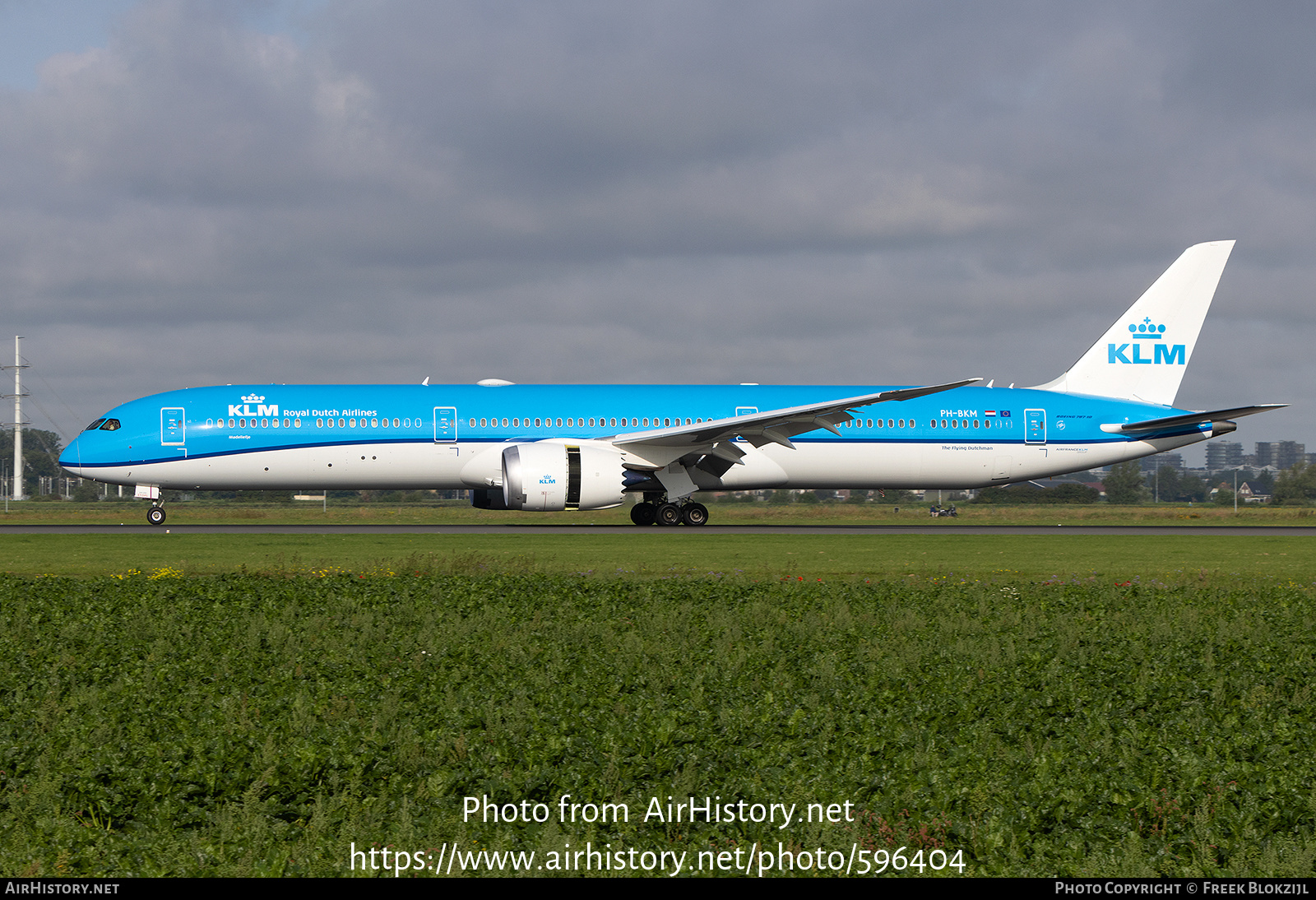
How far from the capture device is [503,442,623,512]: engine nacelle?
85.5 ft

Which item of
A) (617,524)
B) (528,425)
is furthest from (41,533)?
(617,524)

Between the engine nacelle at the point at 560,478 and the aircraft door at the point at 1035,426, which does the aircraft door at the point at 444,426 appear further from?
the aircraft door at the point at 1035,426

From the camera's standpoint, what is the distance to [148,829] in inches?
233

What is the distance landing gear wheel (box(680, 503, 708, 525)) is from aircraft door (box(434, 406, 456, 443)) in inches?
242

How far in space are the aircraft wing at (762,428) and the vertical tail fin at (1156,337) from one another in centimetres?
982

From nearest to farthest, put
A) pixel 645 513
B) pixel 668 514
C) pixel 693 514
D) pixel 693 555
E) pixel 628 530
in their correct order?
pixel 693 555 < pixel 628 530 < pixel 668 514 < pixel 693 514 < pixel 645 513

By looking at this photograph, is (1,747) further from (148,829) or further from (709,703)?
(709,703)

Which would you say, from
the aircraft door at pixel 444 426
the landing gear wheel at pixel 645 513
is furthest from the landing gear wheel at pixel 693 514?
the aircraft door at pixel 444 426

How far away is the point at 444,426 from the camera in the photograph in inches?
1136

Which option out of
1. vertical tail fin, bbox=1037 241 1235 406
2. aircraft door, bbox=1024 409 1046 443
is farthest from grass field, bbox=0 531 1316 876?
vertical tail fin, bbox=1037 241 1235 406

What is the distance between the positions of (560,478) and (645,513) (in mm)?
4272

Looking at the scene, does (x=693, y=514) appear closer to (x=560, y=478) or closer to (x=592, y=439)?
(x=592, y=439)

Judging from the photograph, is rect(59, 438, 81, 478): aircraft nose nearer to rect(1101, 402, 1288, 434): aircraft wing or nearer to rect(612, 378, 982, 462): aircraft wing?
rect(612, 378, 982, 462): aircraft wing

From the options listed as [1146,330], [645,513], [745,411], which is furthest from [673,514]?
[1146,330]
